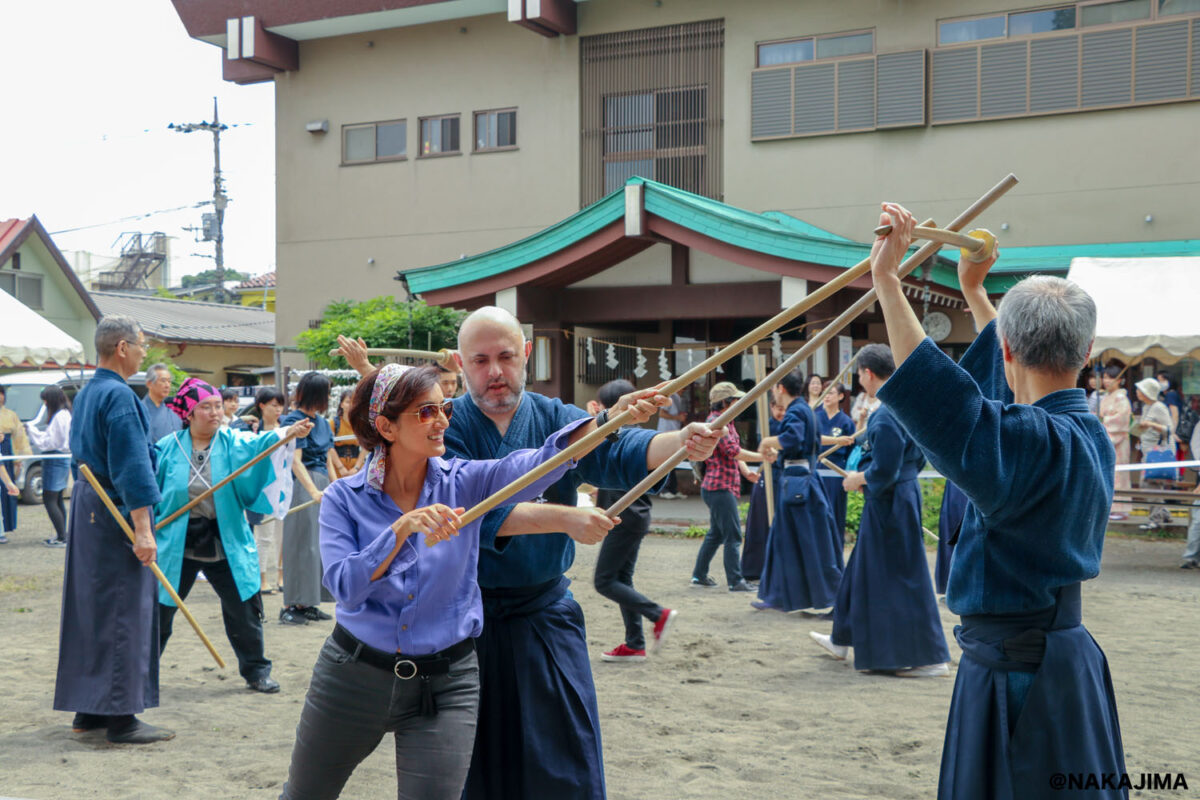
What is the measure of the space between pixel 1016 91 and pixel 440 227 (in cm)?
1030

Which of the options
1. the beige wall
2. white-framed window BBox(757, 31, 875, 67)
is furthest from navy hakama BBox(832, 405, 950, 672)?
white-framed window BBox(757, 31, 875, 67)

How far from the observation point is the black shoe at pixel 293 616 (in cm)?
812

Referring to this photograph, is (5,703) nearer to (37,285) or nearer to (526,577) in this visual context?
(526,577)

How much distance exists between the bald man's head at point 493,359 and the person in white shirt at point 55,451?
10.3 meters

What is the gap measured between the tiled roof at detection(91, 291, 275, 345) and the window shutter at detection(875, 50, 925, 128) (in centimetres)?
2017

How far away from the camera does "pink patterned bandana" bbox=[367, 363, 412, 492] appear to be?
2.84 meters

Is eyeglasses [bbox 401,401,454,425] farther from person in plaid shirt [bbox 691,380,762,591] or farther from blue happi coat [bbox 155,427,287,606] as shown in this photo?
person in plaid shirt [bbox 691,380,762,591]

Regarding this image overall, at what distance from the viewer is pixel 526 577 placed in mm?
3158

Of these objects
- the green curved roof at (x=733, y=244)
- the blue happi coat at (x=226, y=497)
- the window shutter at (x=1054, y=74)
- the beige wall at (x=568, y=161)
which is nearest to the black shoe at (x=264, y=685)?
the blue happi coat at (x=226, y=497)

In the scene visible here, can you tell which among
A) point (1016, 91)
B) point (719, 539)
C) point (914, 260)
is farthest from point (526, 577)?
point (1016, 91)

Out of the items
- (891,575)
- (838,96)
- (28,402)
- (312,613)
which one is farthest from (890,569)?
(28,402)

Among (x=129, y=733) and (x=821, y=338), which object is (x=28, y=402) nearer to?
(x=129, y=733)

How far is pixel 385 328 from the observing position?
683 inches

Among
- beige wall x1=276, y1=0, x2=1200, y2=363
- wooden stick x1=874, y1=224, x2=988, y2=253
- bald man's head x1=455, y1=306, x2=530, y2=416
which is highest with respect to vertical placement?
beige wall x1=276, y1=0, x2=1200, y2=363
